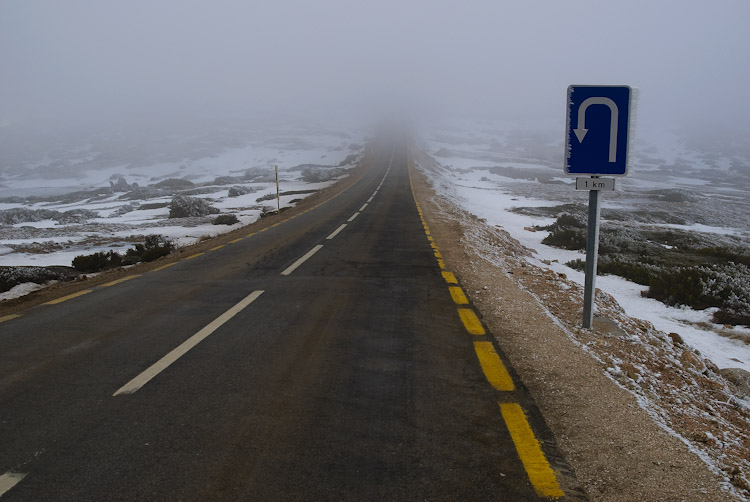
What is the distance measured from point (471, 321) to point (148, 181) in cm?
5962

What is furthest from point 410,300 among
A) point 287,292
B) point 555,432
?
point 555,432

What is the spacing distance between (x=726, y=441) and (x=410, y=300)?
377 cm

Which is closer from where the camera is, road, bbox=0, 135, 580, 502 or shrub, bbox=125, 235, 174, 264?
road, bbox=0, 135, 580, 502

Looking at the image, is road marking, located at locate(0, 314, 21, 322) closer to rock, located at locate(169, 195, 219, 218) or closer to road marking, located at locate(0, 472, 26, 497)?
road marking, located at locate(0, 472, 26, 497)

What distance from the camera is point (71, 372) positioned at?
388 cm

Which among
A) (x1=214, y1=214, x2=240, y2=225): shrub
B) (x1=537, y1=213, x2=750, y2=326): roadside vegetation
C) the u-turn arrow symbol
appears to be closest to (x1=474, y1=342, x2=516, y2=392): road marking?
the u-turn arrow symbol

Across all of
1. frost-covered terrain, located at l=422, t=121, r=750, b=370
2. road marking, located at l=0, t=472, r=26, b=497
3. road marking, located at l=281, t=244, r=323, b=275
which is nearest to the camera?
road marking, located at l=0, t=472, r=26, b=497

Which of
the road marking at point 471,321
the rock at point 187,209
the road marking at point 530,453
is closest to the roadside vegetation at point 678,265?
the road marking at point 471,321

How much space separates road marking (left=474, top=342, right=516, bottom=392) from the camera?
12.1ft

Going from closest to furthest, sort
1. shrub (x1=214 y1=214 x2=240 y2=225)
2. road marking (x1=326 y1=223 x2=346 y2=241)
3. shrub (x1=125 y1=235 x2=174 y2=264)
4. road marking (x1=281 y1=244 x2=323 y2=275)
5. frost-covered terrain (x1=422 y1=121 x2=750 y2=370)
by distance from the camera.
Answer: road marking (x1=281 y1=244 x2=323 y2=275), frost-covered terrain (x1=422 y1=121 x2=750 y2=370), shrub (x1=125 y1=235 x2=174 y2=264), road marking (x1=326 y1=223 x2=346 y2=241), shrub (x1=214 y1=214 x2=240 y2=225)

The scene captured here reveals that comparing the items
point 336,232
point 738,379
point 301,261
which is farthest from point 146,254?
point 738,379

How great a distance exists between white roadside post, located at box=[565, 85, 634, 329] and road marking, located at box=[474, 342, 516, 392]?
1.76m

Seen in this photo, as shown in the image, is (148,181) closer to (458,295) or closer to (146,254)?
(146,254)

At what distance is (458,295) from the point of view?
651 centimetres
